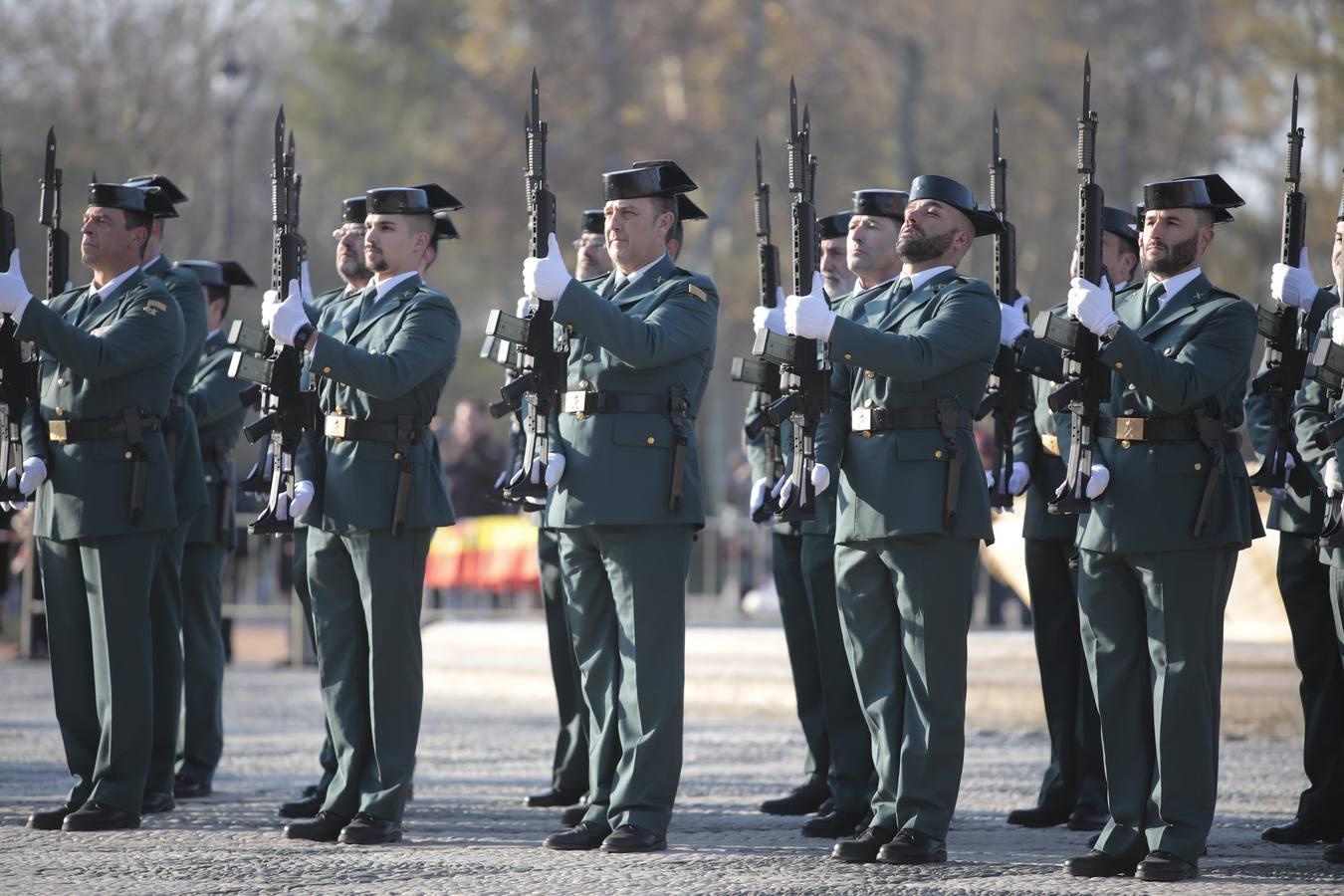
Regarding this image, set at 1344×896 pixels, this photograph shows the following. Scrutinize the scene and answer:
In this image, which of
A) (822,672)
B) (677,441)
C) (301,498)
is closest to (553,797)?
(822,672)

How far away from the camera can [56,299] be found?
815 centimetres

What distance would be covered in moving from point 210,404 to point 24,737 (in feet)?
9.81

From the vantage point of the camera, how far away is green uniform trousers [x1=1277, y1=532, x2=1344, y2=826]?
305 inches

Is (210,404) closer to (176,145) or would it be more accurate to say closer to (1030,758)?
(1030,758)

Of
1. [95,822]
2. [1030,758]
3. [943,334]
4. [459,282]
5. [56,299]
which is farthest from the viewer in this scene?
[459,282]

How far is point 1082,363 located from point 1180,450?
44 cm

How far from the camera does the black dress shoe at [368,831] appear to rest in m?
7.27

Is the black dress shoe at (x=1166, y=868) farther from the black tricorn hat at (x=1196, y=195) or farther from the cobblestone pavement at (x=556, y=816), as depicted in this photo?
the black tricorn hat at (x=1196, y=195)

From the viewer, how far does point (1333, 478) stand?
691 cm

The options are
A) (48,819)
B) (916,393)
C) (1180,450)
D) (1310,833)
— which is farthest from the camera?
(48,819)

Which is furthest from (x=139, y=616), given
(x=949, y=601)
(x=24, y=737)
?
(x=24, y=737)

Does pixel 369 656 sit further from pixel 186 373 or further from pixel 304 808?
pixel 186 373

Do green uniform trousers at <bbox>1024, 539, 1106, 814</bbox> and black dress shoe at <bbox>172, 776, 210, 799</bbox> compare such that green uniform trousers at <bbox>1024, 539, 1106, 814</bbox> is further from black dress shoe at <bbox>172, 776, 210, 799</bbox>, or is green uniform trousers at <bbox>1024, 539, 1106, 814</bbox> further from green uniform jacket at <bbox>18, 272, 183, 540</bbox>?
black dress shoe at <bbox>172, 776, 210, 799</bbox>

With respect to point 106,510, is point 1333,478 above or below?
above
